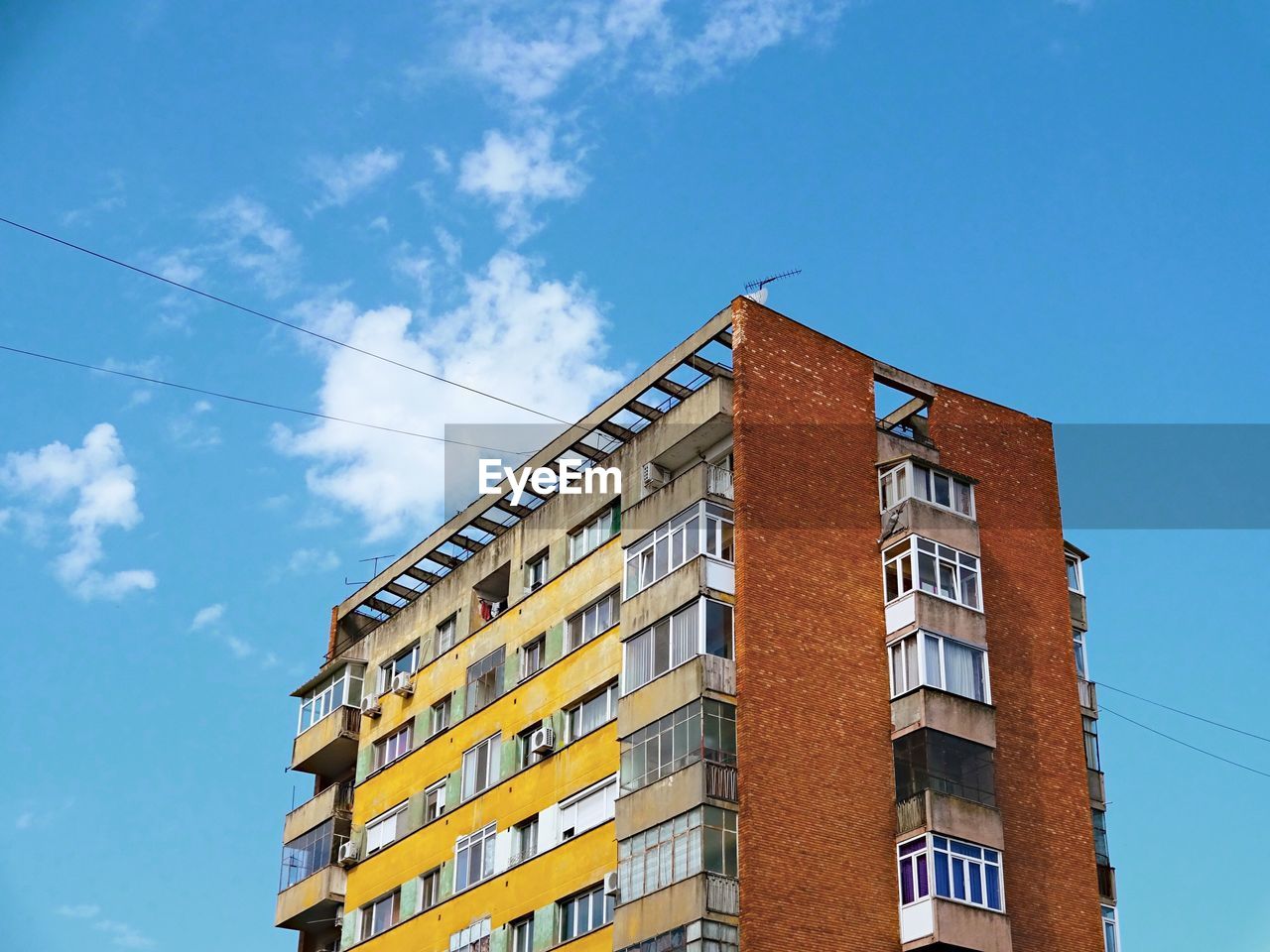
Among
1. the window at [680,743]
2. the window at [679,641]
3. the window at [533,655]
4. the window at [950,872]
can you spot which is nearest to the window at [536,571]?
the window at [533,655]

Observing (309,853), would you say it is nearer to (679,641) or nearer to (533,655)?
(533,655)

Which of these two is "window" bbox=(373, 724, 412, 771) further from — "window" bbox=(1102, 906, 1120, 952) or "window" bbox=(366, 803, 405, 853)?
"window" bbox=(1102, 906, 1120, 952)

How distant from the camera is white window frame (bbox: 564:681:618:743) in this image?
41669 mm

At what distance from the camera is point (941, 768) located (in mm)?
38438

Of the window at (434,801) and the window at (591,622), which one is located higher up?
the window at (591,622)

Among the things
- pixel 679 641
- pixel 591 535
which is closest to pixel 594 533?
pixel 591 535

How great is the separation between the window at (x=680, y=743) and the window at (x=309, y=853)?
14.8 m

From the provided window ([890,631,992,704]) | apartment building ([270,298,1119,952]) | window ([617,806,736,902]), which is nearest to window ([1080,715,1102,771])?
apartment building ([270,298,1119,952])

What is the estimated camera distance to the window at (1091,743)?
1793 inches

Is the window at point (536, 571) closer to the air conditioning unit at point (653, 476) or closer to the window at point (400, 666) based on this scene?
the air conditioning unit at point (653, 476)

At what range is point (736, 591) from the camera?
38750mm

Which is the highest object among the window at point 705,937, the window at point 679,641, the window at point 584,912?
the window at point 679,641

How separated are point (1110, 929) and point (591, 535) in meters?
15.4

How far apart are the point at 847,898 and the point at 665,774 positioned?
453 cm
